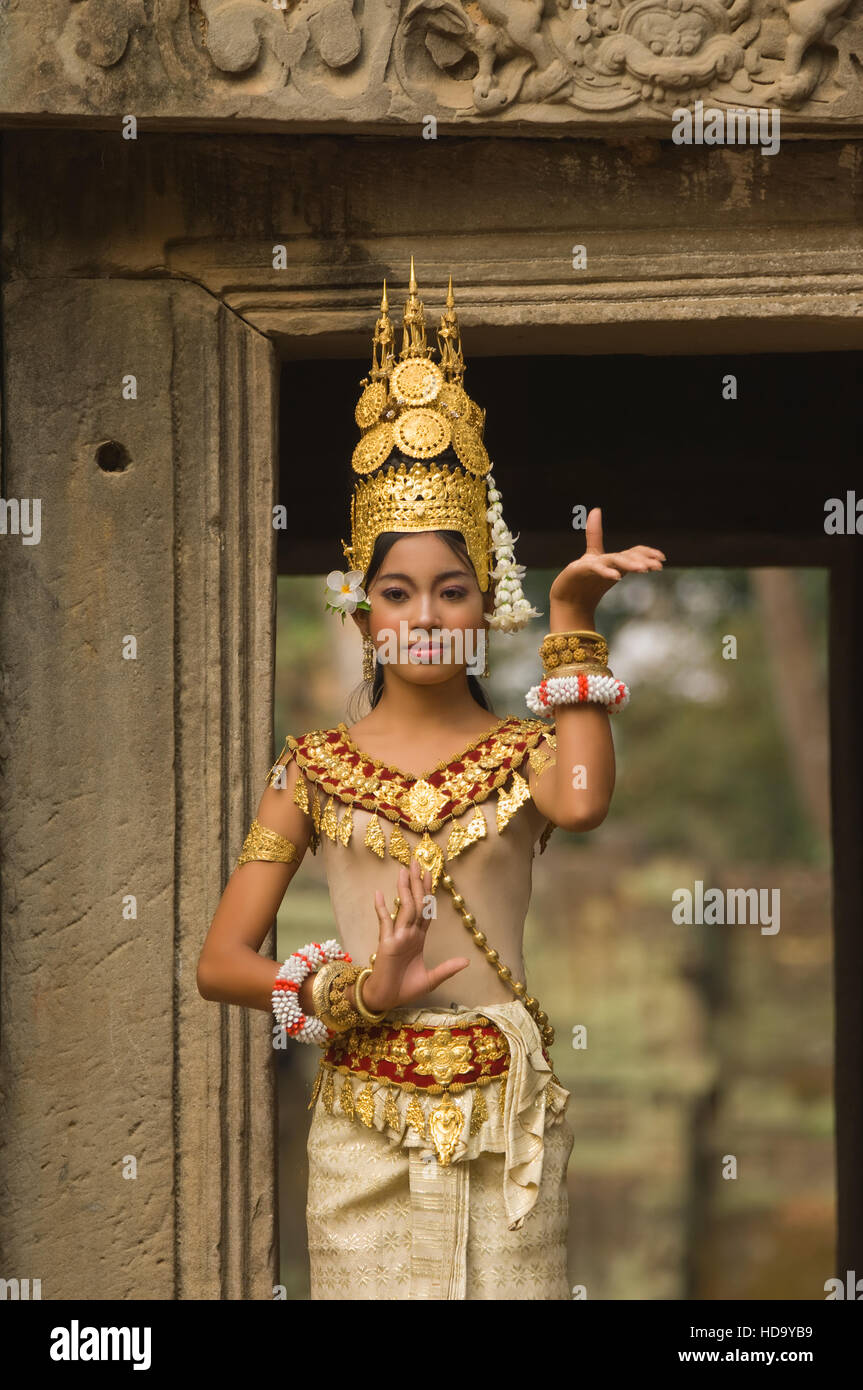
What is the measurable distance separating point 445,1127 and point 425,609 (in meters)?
A: 0.97

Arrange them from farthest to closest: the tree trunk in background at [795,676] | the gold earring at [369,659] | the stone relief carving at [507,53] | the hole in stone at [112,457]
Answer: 1. the tree trunk in background at [795,676]
2. the hole in stone at [112,457]
3. the stone relief carving at [507,53]
4. the gold earring at [369,659]

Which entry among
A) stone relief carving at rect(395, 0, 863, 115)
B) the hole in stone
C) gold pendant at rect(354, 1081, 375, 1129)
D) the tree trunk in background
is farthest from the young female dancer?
the tree trunk in background

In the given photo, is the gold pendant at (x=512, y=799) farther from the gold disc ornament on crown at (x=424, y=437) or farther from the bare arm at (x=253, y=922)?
the gold disc ornament on crown at (x=424, y=437)

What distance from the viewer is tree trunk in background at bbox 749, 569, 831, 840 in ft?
43.5

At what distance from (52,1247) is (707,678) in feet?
32.5

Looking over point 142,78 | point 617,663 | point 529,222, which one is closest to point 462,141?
point 529,222

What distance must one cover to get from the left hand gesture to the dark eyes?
0.25 meters

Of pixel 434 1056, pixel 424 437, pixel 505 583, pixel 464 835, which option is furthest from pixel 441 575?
pixel 434 1056

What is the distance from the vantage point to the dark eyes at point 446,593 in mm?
3223

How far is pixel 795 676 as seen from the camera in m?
13.3

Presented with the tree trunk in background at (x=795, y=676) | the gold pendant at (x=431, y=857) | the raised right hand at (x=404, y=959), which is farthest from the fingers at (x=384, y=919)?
the tree trunk in background at (x=795, y=676)

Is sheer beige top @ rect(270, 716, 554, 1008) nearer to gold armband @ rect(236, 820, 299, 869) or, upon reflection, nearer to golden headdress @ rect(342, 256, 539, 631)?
gold armband @ rect(236, 820, 299, 869)

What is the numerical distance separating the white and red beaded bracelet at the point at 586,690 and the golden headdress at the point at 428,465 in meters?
0.23

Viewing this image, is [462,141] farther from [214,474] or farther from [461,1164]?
[461,1164]
